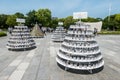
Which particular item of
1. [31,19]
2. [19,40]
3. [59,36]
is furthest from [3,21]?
[19,40]

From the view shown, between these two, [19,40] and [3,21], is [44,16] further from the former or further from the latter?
[19,40]

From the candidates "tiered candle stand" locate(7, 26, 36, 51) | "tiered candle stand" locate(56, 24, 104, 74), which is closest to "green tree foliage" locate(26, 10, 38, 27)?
"tiered candle stand" locate(7, 26, 36, 51)

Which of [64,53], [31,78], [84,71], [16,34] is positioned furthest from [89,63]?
[16,34]

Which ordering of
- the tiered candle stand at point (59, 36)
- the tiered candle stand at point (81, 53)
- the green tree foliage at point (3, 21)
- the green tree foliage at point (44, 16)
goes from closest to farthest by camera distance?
the tiered candle stand at point (81, 53) → the tiered candle stand at point (59, 36) → the green tree foliage at point (44, 16) → the green tree foliage at point (3, 21)

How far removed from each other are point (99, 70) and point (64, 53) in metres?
1.81

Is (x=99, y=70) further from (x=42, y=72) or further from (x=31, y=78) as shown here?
(x=31, y=78)

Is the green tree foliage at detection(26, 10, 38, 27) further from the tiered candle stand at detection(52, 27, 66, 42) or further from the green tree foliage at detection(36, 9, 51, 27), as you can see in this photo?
the tiered candle stand at detection(52, 27, 66, 42)

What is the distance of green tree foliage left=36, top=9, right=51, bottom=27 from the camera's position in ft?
139

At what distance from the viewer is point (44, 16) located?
42.9 metres

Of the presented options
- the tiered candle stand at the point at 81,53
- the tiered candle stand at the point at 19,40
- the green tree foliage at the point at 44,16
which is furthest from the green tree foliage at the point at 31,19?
the tiered candle stand at the point at 81,53

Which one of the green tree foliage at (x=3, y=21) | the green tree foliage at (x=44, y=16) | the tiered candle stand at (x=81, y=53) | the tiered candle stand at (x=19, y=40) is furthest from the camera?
the green tree foliage at (x=3, y=21)

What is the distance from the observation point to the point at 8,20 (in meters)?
48.5

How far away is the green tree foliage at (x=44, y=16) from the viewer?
139ft

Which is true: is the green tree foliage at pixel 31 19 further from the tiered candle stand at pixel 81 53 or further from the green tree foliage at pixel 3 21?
the tiered candle stand at pixel 81 53
